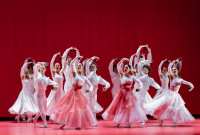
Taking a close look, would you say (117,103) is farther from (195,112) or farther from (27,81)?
(195,112)

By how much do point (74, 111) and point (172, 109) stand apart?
2.42 m

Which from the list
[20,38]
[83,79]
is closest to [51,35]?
[20,38]

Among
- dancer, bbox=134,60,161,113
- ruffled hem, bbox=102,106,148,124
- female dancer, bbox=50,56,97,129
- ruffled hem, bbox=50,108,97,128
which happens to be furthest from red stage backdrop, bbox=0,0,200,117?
ruffled hem, bbox=50,108,97,128

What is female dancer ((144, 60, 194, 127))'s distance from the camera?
9.43 m

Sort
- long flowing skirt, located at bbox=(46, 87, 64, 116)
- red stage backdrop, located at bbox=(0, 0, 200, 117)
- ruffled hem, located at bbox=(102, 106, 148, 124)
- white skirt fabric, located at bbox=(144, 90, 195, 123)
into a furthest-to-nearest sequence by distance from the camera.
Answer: red stage backdrop, located at bbox=(0, 0, 200, 117) → long flowing skirt, located at bbox=(46, 87, 64, 116) → white skirt fabric, located at bbox=(144, 90, 195, 123) → ruffled hem, located at bbox=(102, 106, 148, 124)

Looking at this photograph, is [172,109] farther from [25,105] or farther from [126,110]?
[25,105]

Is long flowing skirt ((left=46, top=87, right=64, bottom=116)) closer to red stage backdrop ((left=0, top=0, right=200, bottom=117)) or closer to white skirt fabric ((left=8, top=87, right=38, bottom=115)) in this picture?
white skirt fabric ((left=8, top=87, right=38, bottom=115))

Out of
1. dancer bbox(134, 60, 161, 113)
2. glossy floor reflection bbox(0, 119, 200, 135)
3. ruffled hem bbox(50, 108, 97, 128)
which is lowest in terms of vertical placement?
glossy floor reflection bbox(0, 119, 200, 135)

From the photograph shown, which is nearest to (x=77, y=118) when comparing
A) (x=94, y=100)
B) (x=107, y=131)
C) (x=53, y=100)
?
(x=107, y=131)

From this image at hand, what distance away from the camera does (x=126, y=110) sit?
930 centimetres

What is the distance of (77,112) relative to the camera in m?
8.75

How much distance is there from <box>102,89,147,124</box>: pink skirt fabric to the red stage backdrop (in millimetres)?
4506

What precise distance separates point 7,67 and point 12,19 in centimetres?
161

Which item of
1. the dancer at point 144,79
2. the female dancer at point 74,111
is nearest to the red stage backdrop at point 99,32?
the dancer at point 144,79
